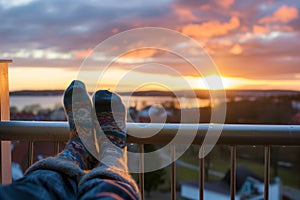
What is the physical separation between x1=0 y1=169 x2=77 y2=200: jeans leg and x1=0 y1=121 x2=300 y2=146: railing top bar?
44 cm

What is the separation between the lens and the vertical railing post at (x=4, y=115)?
166 centimetres

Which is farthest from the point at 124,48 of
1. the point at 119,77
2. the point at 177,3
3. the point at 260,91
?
the point at 260,91

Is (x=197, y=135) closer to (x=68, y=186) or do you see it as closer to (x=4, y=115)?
(x=68, y=186)

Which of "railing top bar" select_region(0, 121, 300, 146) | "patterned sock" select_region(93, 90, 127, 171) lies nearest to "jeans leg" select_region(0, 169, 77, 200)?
"patterned sock" select_region(93, 90, 127, 171)

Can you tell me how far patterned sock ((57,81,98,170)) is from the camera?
4.56ft

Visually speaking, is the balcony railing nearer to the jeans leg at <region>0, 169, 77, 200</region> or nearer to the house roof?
the house roof

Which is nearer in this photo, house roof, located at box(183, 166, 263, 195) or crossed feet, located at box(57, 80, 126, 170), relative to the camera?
crossed feet, located at box(57, 80, 126, 170)

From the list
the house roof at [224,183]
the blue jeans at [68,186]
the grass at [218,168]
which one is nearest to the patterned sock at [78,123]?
the blue jeans at [68,186]

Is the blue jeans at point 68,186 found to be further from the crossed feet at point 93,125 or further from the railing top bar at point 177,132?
the railing top bar at point 177,132

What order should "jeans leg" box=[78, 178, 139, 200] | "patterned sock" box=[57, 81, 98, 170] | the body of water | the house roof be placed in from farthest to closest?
the house roof, the body of water, "patterned sock" box=[57, 81, 98, 170], "jeans leg" box=[78, 178, 139, 200]

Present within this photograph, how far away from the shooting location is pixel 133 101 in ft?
5.64

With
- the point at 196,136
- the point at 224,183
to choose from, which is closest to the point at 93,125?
the point at 196,136

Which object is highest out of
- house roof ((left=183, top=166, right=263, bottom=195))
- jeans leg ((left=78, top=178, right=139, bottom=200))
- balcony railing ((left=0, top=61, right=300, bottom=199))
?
balcony railing ((left=0, top=61, right=300, bottom=199))

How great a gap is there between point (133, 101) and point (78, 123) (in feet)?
1.00
